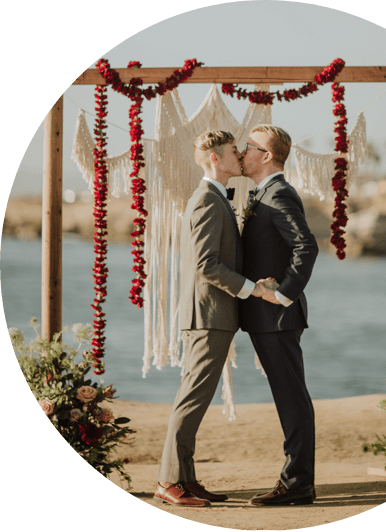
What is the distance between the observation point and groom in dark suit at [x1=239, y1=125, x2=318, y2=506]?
3.12 meters

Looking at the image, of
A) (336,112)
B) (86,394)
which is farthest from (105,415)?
(336,112)

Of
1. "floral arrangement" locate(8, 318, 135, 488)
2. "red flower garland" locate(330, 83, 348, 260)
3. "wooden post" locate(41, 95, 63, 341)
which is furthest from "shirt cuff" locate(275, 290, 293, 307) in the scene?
"wooden post" locate(41, 95, 63, 341)

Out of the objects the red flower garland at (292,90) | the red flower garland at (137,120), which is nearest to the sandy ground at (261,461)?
the red flower garland at (137,120)

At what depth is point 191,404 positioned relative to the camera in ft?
10.3

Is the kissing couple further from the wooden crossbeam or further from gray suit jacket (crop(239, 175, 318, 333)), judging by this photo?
the wooden crossbeam

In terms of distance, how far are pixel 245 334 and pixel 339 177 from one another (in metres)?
16.3

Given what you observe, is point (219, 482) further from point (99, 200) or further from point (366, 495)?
point (99, 200)

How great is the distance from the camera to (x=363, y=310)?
2350 cm

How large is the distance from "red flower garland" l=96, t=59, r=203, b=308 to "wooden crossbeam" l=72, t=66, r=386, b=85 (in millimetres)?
39

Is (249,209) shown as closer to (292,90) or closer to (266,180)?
(266,180)

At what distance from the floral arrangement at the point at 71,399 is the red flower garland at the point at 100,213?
0.59 feet

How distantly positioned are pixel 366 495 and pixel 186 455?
1102 millimetres

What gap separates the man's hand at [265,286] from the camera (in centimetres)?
309

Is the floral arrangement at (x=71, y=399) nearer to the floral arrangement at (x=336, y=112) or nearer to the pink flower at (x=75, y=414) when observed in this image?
the pink flower at (x=75, y=414)
